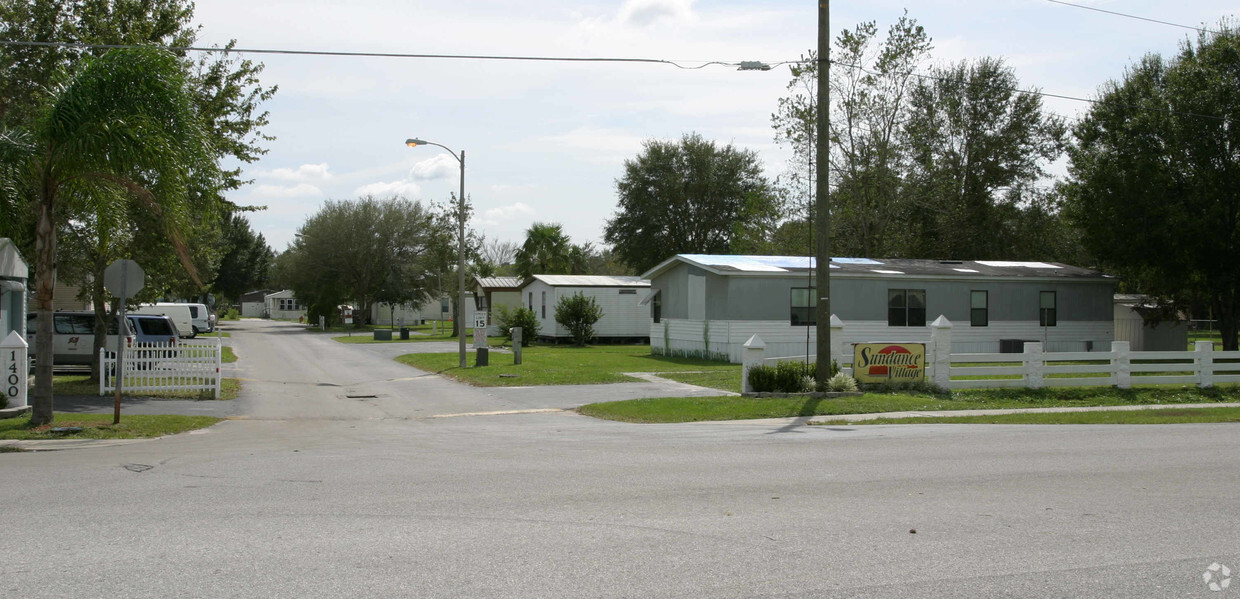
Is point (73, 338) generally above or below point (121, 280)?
below

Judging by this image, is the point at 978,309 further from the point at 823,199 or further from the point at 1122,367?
the point at 823,199

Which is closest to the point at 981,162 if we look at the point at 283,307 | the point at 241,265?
the point at 241,265

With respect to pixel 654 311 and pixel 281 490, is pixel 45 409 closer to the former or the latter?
pixel 281 490

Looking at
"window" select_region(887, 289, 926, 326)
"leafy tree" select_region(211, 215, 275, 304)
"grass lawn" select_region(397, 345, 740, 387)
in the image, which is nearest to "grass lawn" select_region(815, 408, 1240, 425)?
"grass lawn" select_region(397, 345, 740, 387)

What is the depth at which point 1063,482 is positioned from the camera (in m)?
9.04

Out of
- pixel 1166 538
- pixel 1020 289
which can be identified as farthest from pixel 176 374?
pixel 1020 289

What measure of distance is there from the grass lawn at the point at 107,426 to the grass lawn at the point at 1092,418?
10709 millimetres

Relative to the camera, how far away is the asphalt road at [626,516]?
5.52 metres

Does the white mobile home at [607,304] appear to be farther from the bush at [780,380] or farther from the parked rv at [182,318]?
the bush at [780,380]

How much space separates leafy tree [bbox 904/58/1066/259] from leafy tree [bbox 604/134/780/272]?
1864 cm

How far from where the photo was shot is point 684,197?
6538 centimetres

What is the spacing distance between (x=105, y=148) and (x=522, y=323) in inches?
1075

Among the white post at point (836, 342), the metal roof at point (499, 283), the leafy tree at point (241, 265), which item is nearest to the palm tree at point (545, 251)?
the metal roof at point (499, 283)

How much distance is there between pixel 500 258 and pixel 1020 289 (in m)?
66.3
